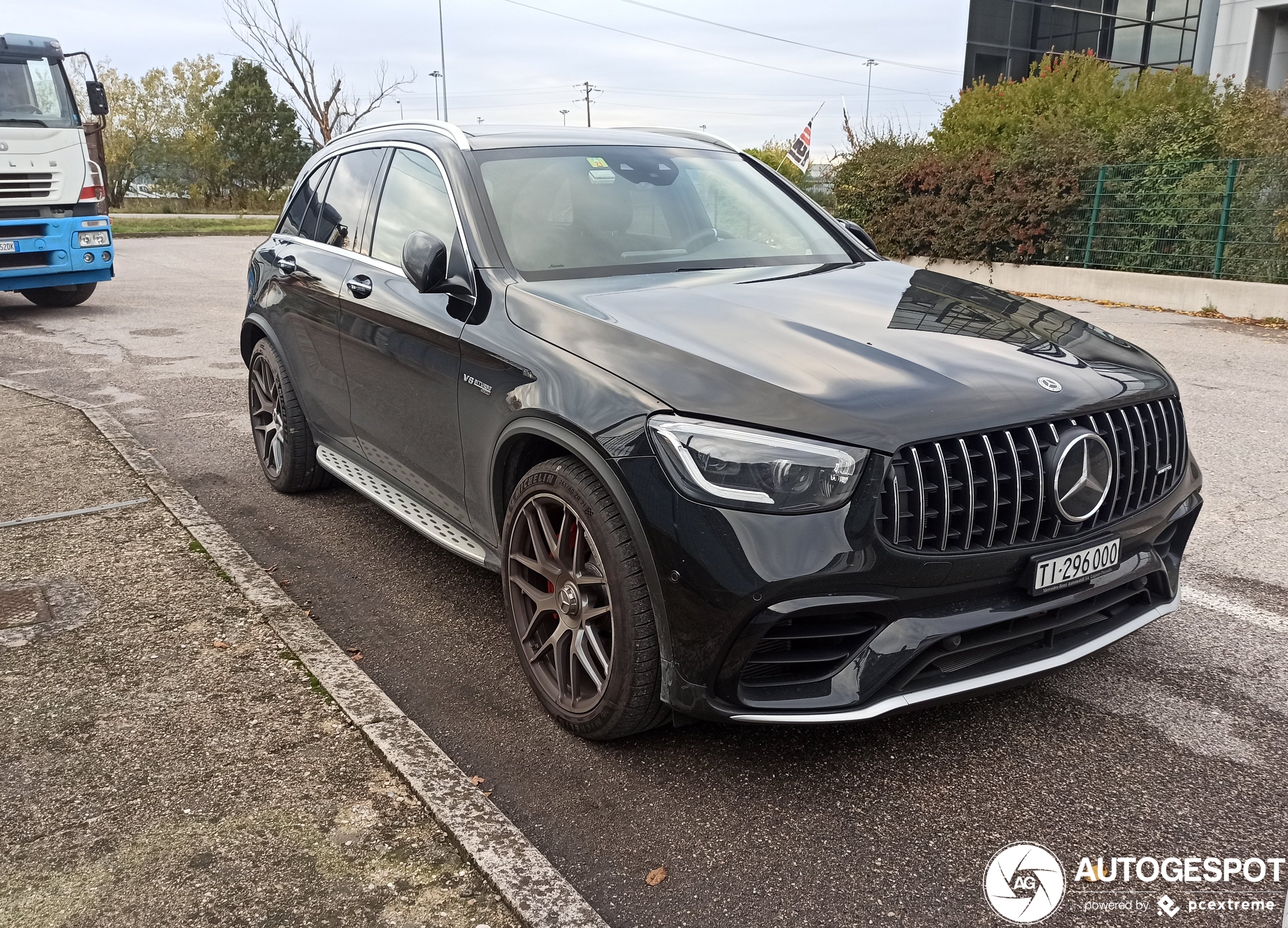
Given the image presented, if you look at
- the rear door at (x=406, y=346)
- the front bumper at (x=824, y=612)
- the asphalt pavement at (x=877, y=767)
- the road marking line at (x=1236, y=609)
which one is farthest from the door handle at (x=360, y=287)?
the road marking line at (x=1236, y=609)

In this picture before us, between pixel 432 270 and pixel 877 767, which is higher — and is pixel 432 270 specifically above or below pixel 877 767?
above

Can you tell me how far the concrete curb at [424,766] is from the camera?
96.0 inches

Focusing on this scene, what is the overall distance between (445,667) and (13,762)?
130cm

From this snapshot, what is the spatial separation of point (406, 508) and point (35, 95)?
36.6 ft

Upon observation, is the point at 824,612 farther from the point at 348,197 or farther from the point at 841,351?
the point at 348,197

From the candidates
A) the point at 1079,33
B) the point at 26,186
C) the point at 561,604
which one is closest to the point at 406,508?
the point at 561,604

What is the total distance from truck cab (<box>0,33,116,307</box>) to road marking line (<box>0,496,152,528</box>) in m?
8.82

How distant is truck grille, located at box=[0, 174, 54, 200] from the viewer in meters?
12.2

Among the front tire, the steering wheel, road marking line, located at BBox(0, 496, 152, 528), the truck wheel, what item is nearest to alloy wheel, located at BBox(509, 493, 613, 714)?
the front tire

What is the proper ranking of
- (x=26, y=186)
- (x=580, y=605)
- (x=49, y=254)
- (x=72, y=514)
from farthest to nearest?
(x=49, y=254) < (x=26, y=186) < (x=72, y=514) < (x=580, y=605)

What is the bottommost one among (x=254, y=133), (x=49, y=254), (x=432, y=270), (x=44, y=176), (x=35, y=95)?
(x=49, y=254)

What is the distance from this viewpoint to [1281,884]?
2.51 m

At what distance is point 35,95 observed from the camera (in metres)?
12.4

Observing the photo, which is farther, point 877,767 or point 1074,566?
point 877,767
